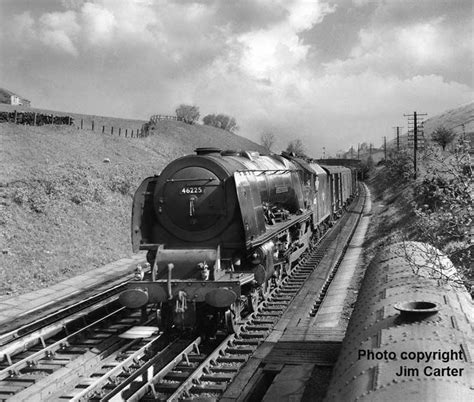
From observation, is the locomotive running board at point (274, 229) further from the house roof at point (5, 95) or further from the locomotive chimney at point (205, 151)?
the house roof at point (5, 95)

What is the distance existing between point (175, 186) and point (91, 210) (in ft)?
41.1

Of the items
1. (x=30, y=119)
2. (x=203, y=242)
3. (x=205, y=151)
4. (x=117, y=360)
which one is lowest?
(x=117, y=360)

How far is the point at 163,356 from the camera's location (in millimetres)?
9180

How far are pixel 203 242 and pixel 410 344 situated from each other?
660 cm

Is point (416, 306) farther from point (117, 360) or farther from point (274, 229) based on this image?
point (274, 229)

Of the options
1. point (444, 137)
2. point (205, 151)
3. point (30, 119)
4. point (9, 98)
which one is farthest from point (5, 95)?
point (205, 151)

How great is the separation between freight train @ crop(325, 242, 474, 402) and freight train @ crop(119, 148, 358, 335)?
3.77m

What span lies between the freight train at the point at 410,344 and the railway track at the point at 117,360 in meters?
3.30

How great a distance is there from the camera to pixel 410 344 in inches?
175

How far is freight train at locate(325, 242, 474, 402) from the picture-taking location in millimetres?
3785

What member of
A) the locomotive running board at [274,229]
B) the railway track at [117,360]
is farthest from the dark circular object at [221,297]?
the locomotive running board at [274,229]

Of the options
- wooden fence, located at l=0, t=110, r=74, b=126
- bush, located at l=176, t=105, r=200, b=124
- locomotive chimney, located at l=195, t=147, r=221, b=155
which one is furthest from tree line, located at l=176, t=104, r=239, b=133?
locomotive chimney, located at l=195, t=147, r=221, b=155

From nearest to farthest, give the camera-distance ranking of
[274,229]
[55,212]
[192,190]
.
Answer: [192,190], [274,229], [55,212]

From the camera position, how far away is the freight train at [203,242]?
949 cm
